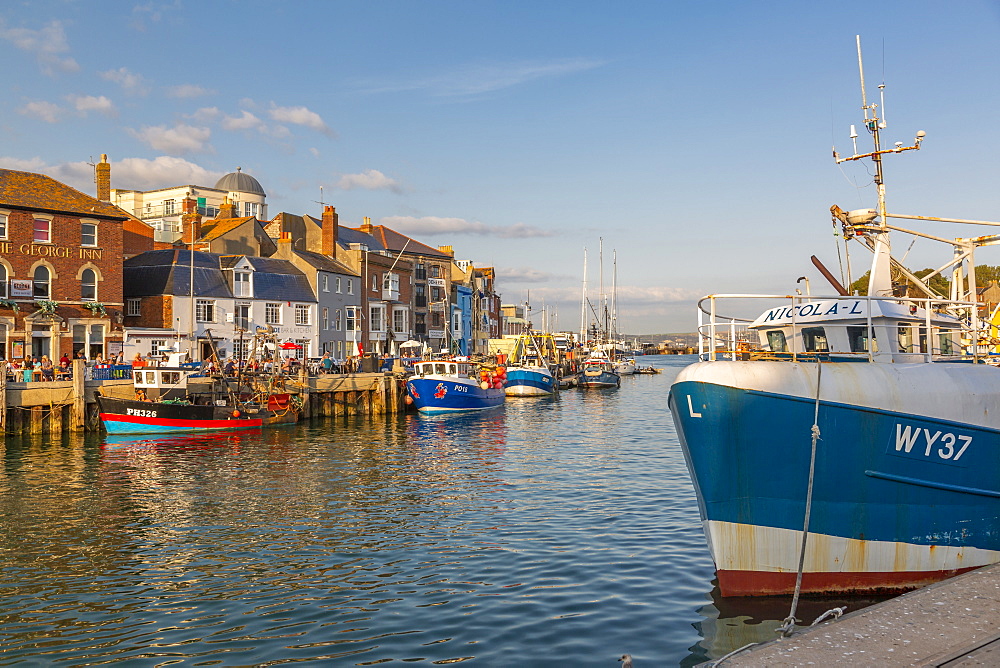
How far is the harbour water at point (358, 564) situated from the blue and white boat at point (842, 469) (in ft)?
2.76

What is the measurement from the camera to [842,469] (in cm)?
1249

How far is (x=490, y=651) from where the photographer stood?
38.1ft

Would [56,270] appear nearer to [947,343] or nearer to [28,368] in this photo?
[28,368]

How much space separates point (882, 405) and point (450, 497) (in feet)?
46.0

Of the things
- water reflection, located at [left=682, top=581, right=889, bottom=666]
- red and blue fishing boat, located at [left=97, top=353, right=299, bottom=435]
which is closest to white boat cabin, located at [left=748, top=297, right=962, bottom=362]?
water reflection, located at [left=682, top=581, right=889, bottom=666]

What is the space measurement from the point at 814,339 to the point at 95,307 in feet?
152

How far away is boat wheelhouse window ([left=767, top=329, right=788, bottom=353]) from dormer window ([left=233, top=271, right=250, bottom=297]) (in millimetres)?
51604

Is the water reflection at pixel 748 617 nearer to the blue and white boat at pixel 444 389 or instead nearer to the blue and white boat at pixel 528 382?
the blue and white boat at pixel 444 389

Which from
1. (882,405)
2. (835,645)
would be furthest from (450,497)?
(835,645)

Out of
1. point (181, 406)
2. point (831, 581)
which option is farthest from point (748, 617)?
point (181, 406)

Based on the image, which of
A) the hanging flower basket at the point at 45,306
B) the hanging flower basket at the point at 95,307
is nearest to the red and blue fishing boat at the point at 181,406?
the hanging flower basket at the point at 45,306

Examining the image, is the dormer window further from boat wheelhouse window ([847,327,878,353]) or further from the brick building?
boat wheelhouse window ([847,327,878,353])

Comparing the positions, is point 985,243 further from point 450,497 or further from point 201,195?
point 201,195

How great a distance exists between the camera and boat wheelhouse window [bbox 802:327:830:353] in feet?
50.0
